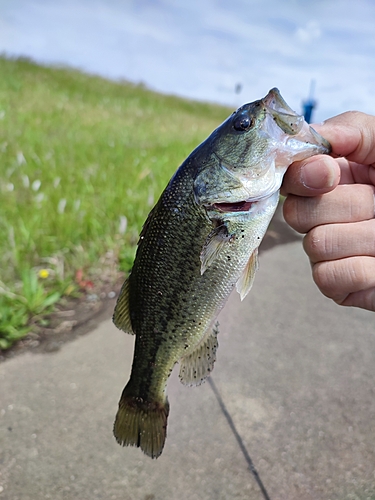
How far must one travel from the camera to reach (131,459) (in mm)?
2453

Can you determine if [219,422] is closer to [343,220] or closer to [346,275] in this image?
[346,275]

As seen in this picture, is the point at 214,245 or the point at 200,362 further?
the point at 200,362

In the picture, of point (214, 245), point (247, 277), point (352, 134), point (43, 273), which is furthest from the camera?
point (43, 273)

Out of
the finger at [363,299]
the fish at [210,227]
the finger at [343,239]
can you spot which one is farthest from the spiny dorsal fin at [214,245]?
the finger at [363,299]

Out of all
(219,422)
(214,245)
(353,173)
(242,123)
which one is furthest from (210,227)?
(219,422)

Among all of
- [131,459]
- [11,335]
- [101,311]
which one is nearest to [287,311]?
[101,311]

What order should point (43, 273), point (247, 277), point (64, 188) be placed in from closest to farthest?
point (247, 277) < point (43, 273) < point (64, 188)

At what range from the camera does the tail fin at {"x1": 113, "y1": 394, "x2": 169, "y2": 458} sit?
1.43m

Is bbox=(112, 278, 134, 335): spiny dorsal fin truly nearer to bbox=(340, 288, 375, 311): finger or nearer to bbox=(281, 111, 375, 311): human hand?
bbox=(281, 111, 375, 311): human hand

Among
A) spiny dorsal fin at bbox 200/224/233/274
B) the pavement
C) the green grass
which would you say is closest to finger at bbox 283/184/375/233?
spiny dorsal fin at bbox 200/224/233/274

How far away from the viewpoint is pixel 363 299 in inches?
71.8

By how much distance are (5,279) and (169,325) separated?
2402mm

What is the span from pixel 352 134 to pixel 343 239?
40cm

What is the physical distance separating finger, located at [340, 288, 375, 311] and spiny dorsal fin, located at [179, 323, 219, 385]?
0.73 metres
